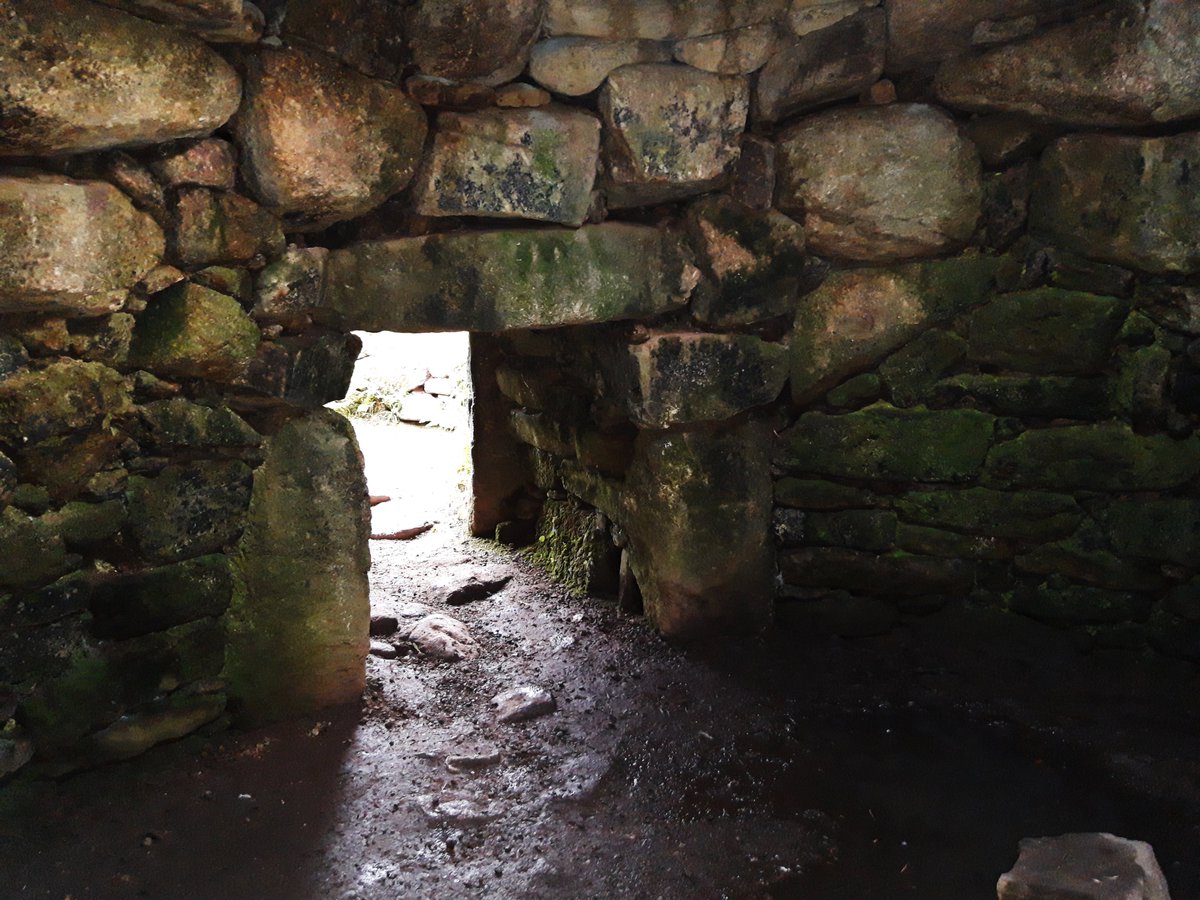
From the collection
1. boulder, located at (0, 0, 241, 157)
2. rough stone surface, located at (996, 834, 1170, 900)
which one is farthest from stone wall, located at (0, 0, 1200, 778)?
rough stone surface, located at (996, 834, 1170, 900)

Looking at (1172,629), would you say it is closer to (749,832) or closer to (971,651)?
(971,651)

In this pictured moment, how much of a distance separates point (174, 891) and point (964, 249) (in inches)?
101

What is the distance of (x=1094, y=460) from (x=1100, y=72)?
3.41 ft

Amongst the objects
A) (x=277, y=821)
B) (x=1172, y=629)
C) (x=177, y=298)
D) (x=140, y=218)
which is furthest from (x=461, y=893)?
(x=1172, y=629)

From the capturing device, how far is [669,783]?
96.3 inches

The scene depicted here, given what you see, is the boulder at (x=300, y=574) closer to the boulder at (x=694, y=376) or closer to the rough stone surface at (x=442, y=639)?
the rough stone surface at (x=442, y=639)

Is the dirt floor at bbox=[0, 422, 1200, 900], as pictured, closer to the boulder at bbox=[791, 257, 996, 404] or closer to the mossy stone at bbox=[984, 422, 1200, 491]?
the mossy stone at bbox=[984, 422, 1200, 491]

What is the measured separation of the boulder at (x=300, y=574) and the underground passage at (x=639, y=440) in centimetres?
1

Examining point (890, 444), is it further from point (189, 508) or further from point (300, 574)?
point (189, 508)

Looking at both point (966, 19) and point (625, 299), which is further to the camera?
point (625, 299)

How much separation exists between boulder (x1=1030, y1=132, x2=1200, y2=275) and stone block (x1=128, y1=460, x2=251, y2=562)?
2.25 metres

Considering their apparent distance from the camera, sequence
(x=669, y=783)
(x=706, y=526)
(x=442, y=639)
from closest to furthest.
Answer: (x=669, y=783) → (x=706, y=526) → (x=442, y=639)

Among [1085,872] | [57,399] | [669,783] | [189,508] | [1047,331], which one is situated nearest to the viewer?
[1085,872]

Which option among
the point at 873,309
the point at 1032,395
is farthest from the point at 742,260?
the point at 1032,395
